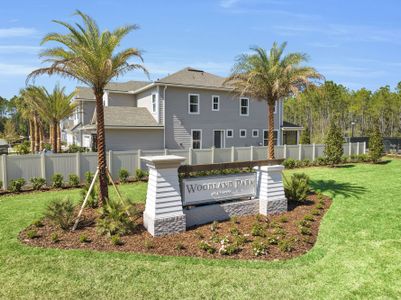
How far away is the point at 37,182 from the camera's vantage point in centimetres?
1295

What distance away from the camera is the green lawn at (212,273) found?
5.02 metres

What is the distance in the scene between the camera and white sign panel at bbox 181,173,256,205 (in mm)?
8203

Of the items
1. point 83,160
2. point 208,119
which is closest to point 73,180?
point 83,160

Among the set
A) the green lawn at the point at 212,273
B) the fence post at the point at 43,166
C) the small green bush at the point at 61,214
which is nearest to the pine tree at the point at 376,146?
the green lawn at the point at 212,273

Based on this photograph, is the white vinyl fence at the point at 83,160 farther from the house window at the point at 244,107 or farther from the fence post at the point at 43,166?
the house window at the point at 244,107

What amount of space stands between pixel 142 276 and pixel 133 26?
7084mm

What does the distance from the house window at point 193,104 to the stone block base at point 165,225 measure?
15934 mm

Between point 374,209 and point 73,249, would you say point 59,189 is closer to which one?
point 73,249

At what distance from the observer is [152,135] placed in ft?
72.1

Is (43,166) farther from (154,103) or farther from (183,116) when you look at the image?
(183,116)

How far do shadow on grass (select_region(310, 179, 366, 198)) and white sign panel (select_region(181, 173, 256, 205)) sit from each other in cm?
453

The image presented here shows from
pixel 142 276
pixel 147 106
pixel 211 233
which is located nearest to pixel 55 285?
pixel 142 276

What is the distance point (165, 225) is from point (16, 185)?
27.9ft

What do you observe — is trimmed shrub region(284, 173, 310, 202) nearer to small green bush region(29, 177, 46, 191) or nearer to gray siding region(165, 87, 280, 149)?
small green bush region(29, 177, 46, 191)
